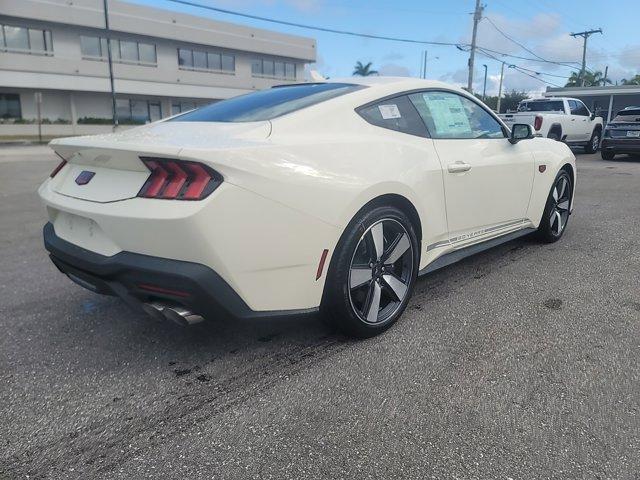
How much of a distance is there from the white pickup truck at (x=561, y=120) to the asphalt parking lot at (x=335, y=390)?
12.5 metres

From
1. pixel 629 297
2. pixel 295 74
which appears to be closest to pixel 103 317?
pixel 629 297

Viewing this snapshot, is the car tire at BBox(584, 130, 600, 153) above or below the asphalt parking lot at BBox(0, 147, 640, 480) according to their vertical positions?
above

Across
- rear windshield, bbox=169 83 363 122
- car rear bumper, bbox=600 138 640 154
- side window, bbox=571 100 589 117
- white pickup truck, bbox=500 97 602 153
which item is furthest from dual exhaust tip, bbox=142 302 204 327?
side window, bbox=571 100 589 117

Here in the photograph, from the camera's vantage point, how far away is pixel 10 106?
3619 centimetres

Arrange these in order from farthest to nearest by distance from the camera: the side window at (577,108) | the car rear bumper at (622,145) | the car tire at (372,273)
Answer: the side window at (577,108) < the car rear bumper at (622,145) < the car tire at (372,273)

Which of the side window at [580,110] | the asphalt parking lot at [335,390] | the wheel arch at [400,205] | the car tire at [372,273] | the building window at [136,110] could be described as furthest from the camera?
the building window at [136,110]

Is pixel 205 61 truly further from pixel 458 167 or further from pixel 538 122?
pixel 458 167

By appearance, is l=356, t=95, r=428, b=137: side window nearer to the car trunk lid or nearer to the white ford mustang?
the white ford mustang

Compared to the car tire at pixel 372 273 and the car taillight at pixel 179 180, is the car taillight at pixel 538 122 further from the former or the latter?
the car taillight at pixel 179 180

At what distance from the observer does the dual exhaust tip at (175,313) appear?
7.97ft

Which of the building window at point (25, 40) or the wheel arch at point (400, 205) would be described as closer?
the wheel arch at point (400, 205)

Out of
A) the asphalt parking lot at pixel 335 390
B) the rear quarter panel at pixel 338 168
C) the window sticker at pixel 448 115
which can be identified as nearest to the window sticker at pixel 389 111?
the rear quarter panel at pixel 338 168

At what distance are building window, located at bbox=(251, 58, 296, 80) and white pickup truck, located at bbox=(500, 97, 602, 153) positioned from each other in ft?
111

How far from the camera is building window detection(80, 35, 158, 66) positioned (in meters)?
37.7
